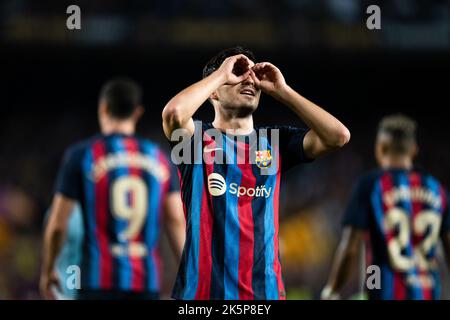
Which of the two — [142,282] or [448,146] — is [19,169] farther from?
[142,282]

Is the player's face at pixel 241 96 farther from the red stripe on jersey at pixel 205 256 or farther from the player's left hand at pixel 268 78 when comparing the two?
the red stripe on jersey at pixel 205 256

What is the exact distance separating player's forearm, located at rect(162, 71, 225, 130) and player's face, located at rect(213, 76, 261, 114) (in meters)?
0.13

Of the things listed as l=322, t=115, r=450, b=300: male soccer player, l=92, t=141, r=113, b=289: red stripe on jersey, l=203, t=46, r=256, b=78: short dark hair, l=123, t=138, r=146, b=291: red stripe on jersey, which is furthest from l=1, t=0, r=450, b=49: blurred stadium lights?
l=203, t=46, r=256, b=78: short dark hair

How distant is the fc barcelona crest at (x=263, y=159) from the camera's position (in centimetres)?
352

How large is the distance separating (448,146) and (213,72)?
11.2m

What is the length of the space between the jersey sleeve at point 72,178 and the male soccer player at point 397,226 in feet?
5.65

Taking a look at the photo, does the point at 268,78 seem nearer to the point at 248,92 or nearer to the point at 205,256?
the point at 248,92

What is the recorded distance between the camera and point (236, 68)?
3514 millimetres

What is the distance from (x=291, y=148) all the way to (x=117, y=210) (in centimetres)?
186

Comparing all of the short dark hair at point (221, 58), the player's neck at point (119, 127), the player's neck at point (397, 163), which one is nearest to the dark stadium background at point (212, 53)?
the player's neck at point (397, 163)

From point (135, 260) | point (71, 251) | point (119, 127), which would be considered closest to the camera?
point (135, 260)

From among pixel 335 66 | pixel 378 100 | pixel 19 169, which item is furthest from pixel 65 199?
pixel 378 100

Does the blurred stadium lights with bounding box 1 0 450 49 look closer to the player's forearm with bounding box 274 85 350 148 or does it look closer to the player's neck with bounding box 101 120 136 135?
the player's neck with bounding box 101 120 136 135

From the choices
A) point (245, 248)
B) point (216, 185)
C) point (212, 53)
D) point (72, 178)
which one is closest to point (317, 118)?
point (216, 185)
